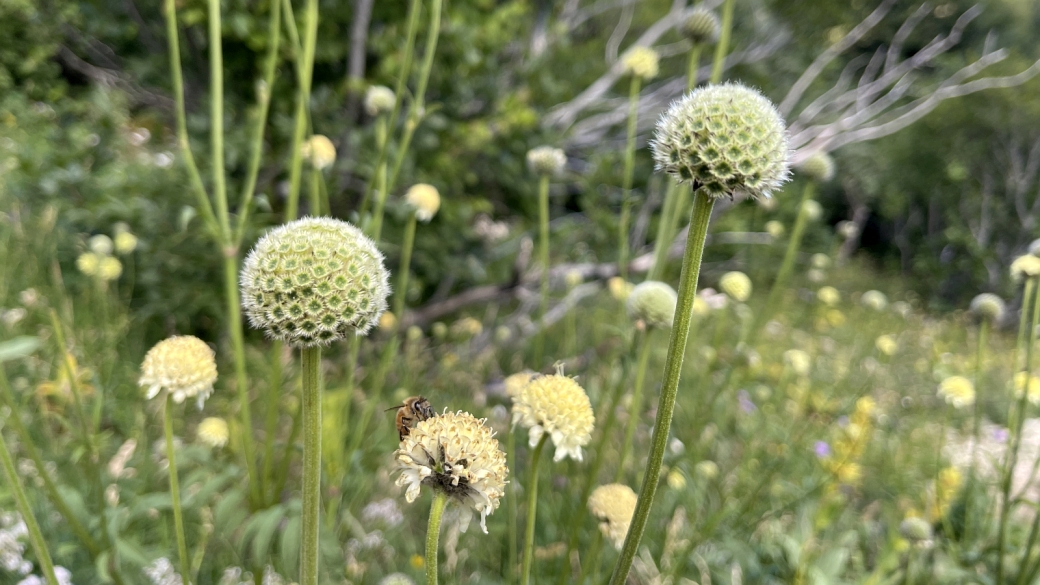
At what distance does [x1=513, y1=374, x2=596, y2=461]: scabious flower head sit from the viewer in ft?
3.04

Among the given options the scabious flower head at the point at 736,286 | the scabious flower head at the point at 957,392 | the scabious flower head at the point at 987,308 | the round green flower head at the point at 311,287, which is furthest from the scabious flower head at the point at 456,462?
the scabious flower head at the point at 957,392

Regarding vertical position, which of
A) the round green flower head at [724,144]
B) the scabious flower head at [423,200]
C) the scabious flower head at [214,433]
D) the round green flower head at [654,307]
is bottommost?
the scabious flower head at [214,433]

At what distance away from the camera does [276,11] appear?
4.44 feet

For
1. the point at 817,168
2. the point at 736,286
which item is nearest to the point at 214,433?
the point at 736,286

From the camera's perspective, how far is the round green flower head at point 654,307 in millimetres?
1366

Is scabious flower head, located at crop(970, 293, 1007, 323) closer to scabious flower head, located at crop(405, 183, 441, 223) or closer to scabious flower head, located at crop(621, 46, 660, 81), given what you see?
scabious flower head, located at crop(621, 46, 660, 81)

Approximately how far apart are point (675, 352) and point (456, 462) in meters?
0.29

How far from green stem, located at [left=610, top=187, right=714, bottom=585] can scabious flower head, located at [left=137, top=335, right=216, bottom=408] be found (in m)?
0.80

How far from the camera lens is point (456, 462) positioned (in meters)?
0.68

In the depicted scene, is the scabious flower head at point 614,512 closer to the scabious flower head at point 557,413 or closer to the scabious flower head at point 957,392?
the scabious flower head at point 557,413

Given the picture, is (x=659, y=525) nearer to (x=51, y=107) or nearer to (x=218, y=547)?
(x=218, y=547)

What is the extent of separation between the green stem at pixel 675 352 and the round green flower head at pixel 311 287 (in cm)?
39

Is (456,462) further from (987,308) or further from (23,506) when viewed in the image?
(987,308)

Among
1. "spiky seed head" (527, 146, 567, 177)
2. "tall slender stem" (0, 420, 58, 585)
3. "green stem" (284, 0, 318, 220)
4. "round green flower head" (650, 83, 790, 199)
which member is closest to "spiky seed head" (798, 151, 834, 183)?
"spiky seed head" (527, 146, 567, 177)
